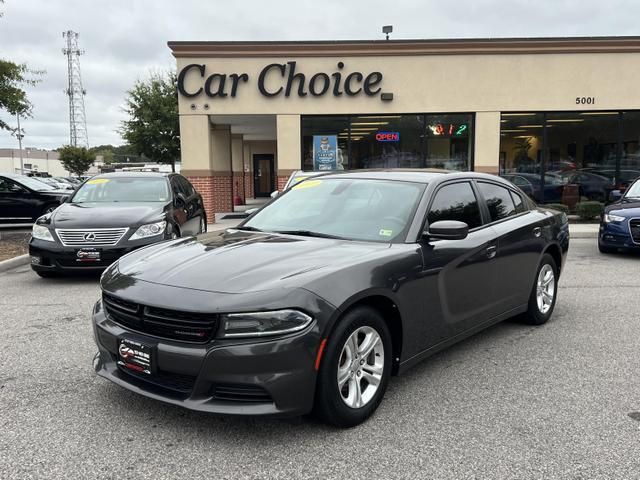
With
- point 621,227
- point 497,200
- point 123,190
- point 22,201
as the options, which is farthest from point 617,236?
point 22,201

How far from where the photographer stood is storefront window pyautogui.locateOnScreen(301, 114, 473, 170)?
15797mm

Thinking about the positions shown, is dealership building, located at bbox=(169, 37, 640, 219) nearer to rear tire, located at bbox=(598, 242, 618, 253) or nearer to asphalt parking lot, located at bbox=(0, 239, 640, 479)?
rear tire, located at bbox=(598, 242, 618, 253)

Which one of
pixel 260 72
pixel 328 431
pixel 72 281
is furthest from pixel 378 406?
pixel 260 72

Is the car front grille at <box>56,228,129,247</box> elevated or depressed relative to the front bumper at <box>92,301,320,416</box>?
elevated

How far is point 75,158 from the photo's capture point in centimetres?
6159

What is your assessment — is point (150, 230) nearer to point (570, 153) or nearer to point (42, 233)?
point (42, 233)

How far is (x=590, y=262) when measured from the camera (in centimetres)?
920

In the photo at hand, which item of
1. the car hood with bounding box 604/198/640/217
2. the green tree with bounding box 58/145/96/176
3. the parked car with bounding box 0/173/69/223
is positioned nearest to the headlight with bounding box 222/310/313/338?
the car hood with bounding box 604/198/640/217

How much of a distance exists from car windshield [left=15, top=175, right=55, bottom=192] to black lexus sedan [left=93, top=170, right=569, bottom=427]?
12.3 metres

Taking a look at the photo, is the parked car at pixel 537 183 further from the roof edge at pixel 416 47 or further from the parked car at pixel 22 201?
the parked car at pixel 22 201

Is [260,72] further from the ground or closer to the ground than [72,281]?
further from the ground

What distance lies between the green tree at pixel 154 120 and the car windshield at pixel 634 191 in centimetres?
2512

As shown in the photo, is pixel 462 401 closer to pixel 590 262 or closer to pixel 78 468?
pixel 78 468

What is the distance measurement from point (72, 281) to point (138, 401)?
4.67 metres
